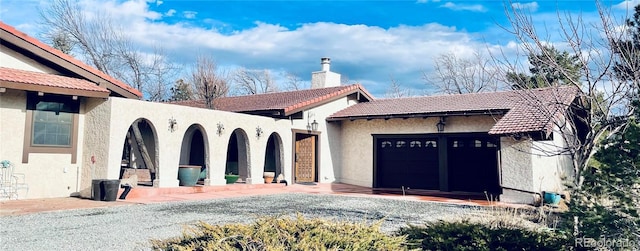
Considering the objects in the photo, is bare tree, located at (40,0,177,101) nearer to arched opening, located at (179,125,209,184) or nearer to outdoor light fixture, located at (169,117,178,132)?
arched opening, located at (179,125,209,184)

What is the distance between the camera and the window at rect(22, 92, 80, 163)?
10898 millimetres

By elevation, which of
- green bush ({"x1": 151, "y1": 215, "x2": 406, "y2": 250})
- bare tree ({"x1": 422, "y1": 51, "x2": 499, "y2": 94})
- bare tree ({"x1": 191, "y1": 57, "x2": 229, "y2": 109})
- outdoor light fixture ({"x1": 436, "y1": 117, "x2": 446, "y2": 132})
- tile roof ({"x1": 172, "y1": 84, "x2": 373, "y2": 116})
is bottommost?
green bush ({"x1": 151, "y1": 215, "x2": 406, "y2": 250})

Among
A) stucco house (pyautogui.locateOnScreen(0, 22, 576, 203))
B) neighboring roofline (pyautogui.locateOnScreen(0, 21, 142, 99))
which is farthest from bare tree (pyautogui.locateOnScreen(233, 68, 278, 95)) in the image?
neighboring roofline (pyautogui.locateOnScreen(0, 21, 142, 99))

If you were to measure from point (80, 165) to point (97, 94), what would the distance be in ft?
6.94

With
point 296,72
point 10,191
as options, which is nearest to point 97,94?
point 10,191

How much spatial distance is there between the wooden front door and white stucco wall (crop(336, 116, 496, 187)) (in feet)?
5.61

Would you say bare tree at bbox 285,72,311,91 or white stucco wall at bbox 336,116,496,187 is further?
bare tree at bbox 285,72,311,91

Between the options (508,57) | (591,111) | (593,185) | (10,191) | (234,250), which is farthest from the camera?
(10,191)

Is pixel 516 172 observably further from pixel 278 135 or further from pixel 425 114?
→ pixel 278 135

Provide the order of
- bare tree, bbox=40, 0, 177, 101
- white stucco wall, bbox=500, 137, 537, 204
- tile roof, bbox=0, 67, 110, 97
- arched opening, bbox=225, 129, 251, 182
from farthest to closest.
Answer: bare tree, bbox=40, 0, 177, 101
arched opening, bbox=225, 129, 251, 182
white stucco wall, bbox=500, 137, 537, 204
tile roof, bbox=0, 67, 110, 97

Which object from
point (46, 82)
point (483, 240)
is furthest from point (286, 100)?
point (483, 240)

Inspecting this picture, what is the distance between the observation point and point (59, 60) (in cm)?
1172

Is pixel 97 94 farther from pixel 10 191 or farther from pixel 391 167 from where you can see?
pixel 391 167

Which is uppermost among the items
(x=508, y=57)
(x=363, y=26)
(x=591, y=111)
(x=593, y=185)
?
(x=363, y=26)
